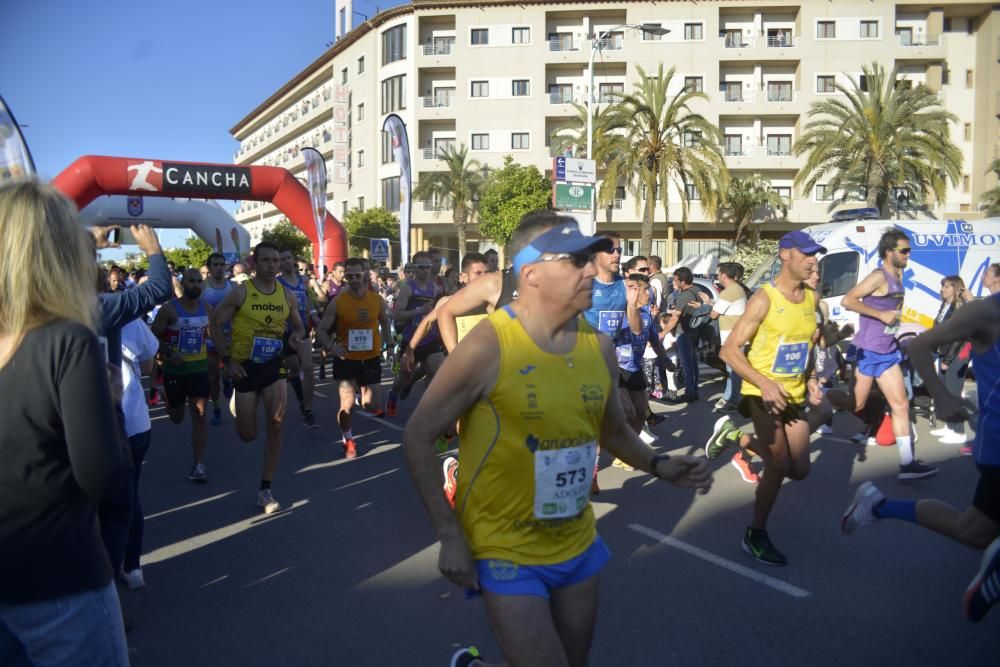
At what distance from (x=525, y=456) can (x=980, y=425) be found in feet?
7.84

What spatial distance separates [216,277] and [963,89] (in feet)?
159

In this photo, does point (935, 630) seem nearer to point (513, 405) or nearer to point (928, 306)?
point (513, 405)

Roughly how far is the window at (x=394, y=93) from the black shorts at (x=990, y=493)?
1918 inches

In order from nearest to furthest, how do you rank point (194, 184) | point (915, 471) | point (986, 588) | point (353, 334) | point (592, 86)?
1. point (986, 588)
2. point (915, 471)
3. point (353, 334)
4. point (194, 184)
5. point (592, 86)

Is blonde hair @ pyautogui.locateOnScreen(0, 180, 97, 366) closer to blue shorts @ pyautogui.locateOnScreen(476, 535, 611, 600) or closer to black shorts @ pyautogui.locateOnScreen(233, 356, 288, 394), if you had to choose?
blue shorts @ pyautogui.locateOnScreen(476, 535, 611, 600)

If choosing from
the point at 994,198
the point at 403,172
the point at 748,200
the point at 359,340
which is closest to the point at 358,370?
the point at 359,340

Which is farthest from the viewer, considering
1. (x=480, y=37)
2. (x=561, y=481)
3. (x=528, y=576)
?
(x=480, y=37)

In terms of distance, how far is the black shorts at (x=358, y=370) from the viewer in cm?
862

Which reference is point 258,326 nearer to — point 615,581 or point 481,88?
point 615,581

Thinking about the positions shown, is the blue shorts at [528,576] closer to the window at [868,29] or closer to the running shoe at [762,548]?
the running shoe at [762,548]

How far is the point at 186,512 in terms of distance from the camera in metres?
6.29

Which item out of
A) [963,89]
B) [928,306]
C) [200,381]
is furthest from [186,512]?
[963,89]

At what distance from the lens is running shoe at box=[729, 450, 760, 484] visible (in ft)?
22.8

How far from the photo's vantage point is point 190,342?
24.2 ft
